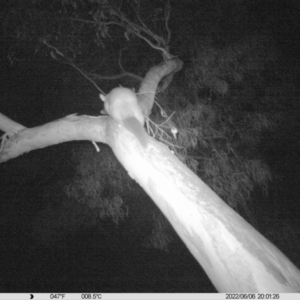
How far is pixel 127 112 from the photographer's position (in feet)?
6.86

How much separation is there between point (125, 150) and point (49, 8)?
330cm

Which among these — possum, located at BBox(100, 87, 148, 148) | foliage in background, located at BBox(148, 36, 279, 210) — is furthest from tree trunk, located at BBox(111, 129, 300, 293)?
foliage in background, located at BBox(148, 36, 279, 210)

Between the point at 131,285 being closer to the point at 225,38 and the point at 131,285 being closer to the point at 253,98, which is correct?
the point at 253,98

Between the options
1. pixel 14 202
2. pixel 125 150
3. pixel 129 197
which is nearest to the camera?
pixel 125 150

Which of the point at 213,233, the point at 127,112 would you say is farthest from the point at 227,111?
the point at 213,233

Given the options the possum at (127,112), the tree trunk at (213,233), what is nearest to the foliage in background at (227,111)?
the possum at (127,112)

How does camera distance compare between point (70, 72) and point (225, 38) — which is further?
point (70, 72)

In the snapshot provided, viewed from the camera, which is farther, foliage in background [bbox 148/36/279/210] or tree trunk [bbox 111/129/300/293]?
foliage in background [bbox 148/36/279/210]

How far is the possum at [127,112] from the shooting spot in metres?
2.00

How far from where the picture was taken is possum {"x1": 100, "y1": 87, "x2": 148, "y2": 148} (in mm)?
1998

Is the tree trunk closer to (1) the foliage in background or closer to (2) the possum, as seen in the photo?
(2) the possum

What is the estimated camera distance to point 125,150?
6.62 feet

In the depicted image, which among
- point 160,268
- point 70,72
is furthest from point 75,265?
point 70,72

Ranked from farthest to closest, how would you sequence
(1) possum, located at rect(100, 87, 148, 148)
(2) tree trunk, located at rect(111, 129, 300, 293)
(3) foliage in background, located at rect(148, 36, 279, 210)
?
(3) foliage in background, located at rect(148, 36, 279, 210) < (1) possum, located at rect(100, 87, 148, 148) < (2) tree trunk, located at rect(111, 129, 300, 293)
